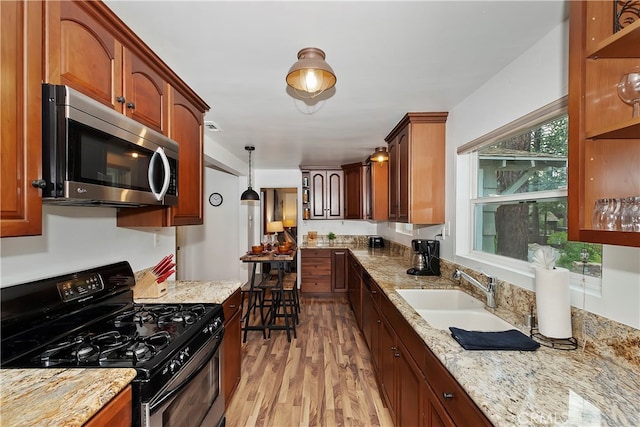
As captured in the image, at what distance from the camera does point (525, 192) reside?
1760mm

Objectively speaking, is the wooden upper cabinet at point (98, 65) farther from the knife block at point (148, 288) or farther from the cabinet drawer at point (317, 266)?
the cabinet drawer at point (317, 266)

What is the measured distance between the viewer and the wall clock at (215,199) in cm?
539

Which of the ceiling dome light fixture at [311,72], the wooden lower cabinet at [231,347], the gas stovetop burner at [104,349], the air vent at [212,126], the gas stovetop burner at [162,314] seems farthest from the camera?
the air vent at [212,126]

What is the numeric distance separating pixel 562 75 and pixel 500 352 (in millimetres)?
1288

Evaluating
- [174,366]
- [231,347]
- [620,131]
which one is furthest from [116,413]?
[620,131]

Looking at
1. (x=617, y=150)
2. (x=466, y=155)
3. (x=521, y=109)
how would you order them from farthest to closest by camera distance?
(x=466, y=155), (x=521, y=109), (x=617, y=150)

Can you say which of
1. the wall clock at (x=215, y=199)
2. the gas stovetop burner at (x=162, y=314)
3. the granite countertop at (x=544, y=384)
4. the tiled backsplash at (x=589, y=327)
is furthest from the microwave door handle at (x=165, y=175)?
the wall clock at (x=215, y=199)

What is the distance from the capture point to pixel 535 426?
736 mm

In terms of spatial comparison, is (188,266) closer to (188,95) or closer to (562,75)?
(188,95)

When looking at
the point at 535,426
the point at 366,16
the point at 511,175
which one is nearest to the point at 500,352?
the point at 535,426

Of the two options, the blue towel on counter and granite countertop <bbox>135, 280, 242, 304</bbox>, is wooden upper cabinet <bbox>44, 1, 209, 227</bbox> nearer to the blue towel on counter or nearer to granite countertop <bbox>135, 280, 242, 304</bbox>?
granite countertop <bbox>135, 280, 242, 304</bbox>

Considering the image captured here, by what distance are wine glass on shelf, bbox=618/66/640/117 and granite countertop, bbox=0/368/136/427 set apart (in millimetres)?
1870

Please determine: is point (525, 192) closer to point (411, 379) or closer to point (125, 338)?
point (411, 379)

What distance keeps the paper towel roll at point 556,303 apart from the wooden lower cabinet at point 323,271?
3.93 m
